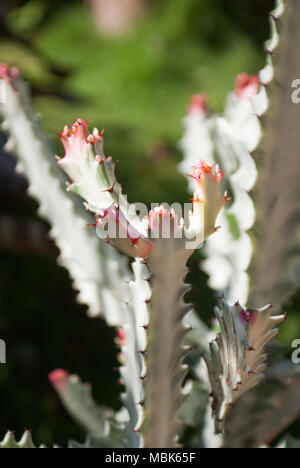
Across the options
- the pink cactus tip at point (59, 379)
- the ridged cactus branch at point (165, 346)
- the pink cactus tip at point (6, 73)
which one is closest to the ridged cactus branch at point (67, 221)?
the pink cactus tip at point (6, 73)

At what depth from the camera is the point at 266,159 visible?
1103mm

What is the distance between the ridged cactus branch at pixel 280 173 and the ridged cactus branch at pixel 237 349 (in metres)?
0.29

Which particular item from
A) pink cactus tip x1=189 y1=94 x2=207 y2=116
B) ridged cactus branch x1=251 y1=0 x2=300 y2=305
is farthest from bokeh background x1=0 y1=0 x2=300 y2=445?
ridged cactus branch x1=251 y1=0 x2=300 y2=305

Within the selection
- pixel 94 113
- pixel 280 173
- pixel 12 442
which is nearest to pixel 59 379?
pixel 12 442

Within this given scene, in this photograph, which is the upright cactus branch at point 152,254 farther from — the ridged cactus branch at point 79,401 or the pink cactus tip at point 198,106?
the pink cactus tip at point 198,106

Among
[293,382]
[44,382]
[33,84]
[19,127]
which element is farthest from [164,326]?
[33,84]

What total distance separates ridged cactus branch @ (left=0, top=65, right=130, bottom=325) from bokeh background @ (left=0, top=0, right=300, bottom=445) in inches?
3.3

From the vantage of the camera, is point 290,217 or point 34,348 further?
point 34,348

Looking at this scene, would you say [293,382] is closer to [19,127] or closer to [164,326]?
[164,326]

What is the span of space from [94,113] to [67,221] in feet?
8.60

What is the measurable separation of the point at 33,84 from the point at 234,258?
2.31m

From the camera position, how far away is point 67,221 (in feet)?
3.95

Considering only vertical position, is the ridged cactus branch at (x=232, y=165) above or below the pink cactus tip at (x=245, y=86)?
below

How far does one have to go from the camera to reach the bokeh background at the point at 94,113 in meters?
1.93
